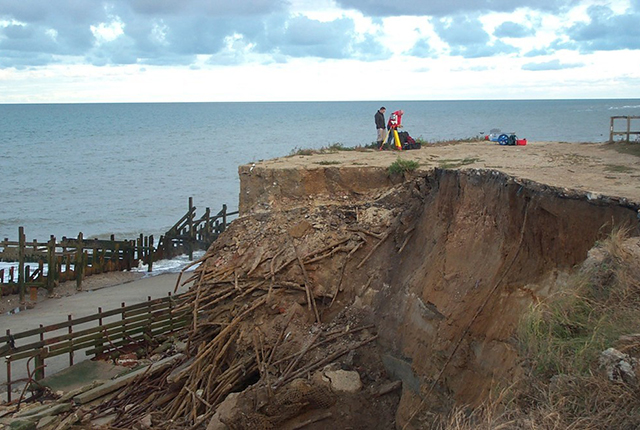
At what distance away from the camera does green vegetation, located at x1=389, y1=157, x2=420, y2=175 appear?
47.1ft

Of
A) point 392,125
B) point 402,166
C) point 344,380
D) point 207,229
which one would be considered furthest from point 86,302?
point 344,380

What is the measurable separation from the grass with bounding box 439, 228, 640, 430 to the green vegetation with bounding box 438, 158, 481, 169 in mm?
6003

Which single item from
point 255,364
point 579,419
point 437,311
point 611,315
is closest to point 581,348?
point 611,315

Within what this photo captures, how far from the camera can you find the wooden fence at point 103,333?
13750mm

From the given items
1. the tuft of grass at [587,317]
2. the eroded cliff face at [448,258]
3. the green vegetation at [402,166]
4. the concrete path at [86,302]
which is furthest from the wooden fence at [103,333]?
the tuft of grass at [587,317]

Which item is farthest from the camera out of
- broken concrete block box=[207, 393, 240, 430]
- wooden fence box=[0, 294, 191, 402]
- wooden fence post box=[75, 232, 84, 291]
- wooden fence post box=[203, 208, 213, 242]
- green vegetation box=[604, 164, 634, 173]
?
wooden fence post box=[203, 208, 213, 242]

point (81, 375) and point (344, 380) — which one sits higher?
point (344, 380)

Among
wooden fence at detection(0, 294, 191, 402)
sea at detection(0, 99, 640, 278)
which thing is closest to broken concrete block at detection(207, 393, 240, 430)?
wooden fence at detection(0, 294, 191, 402)

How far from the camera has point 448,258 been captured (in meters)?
10.7

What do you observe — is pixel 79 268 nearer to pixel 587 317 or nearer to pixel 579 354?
pixel 587 317

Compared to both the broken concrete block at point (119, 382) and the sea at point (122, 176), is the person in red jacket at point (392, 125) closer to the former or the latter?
the sea at point (122, 176)

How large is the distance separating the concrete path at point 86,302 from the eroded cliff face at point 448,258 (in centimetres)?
747

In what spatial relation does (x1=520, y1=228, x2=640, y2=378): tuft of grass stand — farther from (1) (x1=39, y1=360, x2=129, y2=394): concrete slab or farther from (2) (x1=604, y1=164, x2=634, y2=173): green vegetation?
(1) (x1=39, y1=360, x2=129, y2=394): concrete slab

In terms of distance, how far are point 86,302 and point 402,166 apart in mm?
12062
